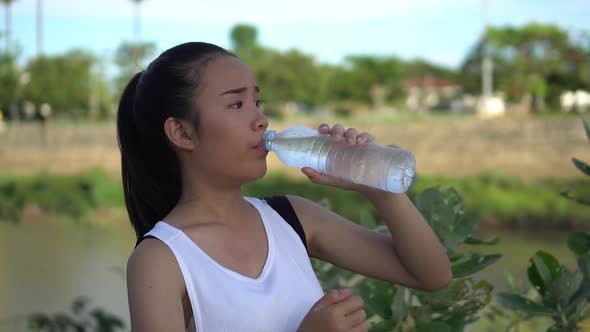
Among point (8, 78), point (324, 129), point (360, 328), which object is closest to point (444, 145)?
point (8, 78)

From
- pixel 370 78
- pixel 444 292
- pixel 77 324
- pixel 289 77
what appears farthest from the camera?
pixel 370 78

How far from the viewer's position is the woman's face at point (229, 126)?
1.15m

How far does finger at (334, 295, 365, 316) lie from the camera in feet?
3.41

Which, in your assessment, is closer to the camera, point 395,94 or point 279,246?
point 279,246

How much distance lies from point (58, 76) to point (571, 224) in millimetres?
13654

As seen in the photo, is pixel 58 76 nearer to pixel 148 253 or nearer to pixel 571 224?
pixel 571 224

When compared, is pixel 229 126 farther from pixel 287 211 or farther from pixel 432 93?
pixel 432 93

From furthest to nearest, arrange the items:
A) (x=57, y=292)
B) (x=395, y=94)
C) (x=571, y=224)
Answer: (x=395, y=94) → (x=571, y=224) → (x=57, y=292)

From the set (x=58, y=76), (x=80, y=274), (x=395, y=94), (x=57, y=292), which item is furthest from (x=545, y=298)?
(x=395, y=94)

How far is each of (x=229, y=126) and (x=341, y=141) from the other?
176 mm

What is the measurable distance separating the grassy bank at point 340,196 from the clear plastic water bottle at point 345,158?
11.3 m

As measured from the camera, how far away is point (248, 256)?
3.80ft

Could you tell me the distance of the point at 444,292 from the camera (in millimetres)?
1512

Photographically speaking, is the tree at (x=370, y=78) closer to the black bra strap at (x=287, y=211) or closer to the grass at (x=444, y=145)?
the grass at (x=444, y=145)
